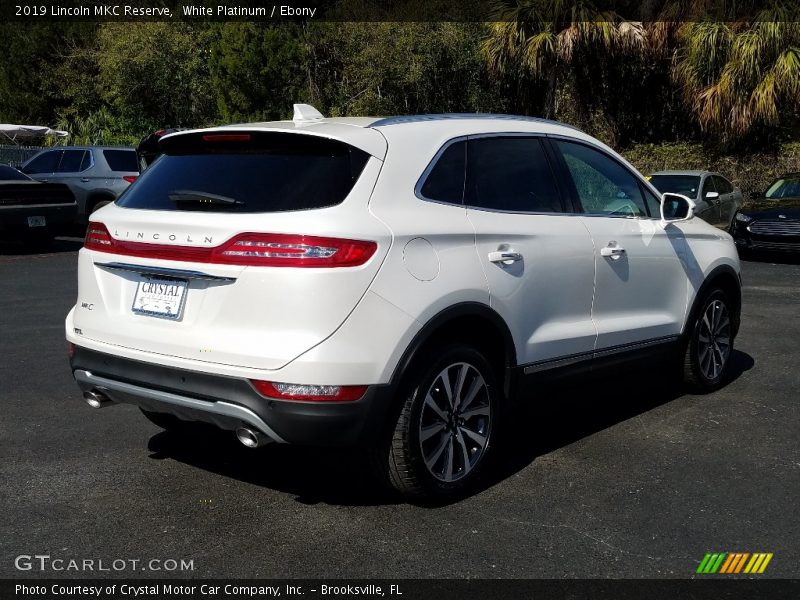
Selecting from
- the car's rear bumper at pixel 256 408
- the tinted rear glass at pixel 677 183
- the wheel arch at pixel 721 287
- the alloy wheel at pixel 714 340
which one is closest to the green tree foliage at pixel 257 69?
the tinted rear glass at pixel 677 183

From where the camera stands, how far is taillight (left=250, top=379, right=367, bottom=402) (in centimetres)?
396

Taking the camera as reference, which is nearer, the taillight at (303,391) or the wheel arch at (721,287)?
the taillight at (303,391)

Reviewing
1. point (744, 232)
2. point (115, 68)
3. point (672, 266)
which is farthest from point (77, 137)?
point (672, 266)

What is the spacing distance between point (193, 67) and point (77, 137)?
5898mm

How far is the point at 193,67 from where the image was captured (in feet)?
111

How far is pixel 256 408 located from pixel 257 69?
28.1m

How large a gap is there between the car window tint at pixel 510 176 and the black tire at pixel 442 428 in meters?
0.82

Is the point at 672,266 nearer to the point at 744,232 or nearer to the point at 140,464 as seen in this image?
the point at 140,464

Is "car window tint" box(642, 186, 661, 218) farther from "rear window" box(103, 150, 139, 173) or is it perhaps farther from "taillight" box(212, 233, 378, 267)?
"rear window" box(103, 150, 139, 173)

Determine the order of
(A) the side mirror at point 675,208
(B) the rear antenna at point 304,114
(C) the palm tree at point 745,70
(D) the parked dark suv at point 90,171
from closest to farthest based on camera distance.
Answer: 1. (B) the rear antenna at point 304,114
2. (A) the side mirror at point 675,208
3. (D) the parked dark suv at point 90,171
4. (C) the palm tree at point 745,70

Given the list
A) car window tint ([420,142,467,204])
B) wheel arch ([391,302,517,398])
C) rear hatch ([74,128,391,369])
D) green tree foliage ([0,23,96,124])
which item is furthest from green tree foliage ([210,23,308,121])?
wheel arch ([391,302,517,398])

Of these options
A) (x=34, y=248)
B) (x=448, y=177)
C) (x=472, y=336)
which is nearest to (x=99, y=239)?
(x=448, y=177)
